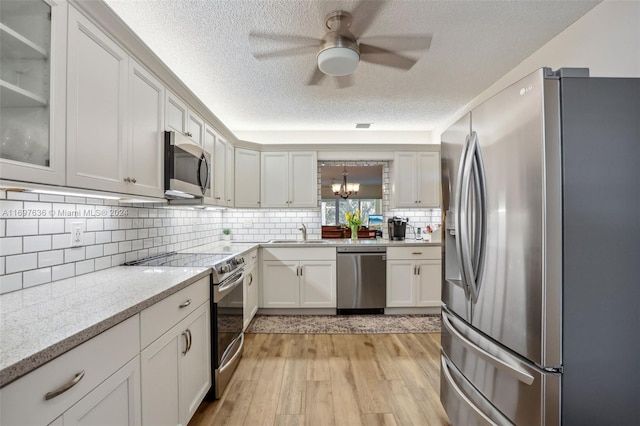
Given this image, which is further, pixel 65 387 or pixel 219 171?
pixel 219 171

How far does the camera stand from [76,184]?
124cm

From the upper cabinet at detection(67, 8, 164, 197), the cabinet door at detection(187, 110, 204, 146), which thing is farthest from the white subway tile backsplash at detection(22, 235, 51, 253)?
the cabinet door at detection(187, 110, 204, 146)

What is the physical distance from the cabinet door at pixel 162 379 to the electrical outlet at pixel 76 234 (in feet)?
2.54

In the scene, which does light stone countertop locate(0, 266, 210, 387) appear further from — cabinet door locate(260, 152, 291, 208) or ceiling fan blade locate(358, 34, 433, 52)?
cabinet door locate(260, 152, 291, 208)

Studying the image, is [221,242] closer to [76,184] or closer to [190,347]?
[190,347]

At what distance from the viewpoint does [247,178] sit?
3854mm

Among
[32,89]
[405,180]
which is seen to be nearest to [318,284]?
[405,180]

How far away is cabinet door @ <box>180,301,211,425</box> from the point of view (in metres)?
1.53

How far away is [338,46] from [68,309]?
6.79 feet

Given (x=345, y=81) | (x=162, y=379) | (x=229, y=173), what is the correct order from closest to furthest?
1. (x=162, y=379)
2. (x=345, y=81)
3. (x=229, y=173)

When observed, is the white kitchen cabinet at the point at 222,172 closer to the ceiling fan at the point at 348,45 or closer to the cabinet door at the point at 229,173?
the cabinet door at the point at 229,173

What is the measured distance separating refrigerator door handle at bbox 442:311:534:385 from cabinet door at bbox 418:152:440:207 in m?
2.71

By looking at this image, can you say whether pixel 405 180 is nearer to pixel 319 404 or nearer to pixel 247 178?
pixel 247 178

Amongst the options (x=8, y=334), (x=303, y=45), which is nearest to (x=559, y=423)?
Answer: (x=8, y=334)
